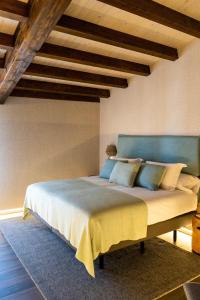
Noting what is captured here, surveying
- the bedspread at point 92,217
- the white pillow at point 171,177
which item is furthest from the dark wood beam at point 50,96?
the white pillow at point 171,177

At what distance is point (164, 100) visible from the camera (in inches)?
156

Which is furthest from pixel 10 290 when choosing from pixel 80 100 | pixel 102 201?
pixel 80 100

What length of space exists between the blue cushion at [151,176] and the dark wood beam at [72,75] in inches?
70.0

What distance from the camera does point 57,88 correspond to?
4.42 metres

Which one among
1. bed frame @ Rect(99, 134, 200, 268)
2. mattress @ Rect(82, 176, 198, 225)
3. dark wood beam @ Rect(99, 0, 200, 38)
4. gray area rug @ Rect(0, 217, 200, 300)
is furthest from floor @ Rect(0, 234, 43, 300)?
dark wood beam @ Rect(99, 0, 200, 38)

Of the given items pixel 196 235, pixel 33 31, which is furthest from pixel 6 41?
pixel 196 235

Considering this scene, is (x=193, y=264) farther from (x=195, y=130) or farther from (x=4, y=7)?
(x=4, y=7)

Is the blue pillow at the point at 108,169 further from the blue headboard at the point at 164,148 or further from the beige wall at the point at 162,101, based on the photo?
the beige wall at the point at 162,101

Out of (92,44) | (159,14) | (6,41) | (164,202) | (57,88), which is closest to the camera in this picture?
(159,14)

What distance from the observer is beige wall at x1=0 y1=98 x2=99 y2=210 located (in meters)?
4.55

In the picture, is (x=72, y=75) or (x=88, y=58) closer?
(x=88, y=58)

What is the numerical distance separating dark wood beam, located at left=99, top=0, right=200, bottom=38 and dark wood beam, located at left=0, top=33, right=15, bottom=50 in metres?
1.16

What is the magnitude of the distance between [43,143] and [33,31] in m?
2.82

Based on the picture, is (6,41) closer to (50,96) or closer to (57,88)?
(57,88)
